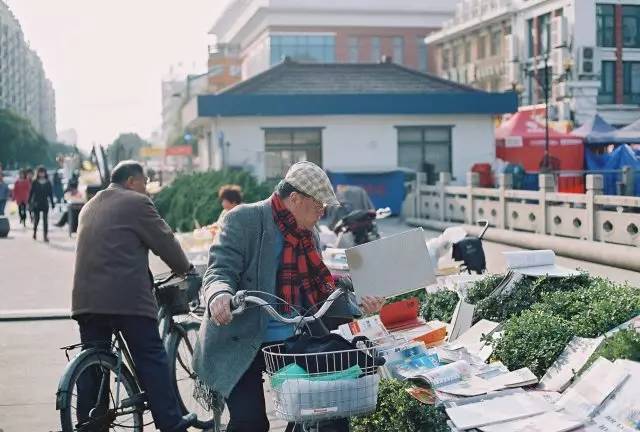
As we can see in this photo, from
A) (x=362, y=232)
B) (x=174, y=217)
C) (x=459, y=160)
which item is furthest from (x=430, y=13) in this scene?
(x=362, y=232)

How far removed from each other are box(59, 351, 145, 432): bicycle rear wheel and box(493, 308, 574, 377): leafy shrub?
7.30 ft

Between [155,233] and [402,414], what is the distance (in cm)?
174

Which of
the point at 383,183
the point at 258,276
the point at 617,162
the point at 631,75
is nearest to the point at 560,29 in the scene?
the point at 631,75

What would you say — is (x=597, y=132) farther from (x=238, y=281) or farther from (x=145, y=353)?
(x=238, y=281)

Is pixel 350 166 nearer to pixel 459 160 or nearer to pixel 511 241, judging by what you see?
pixel 459 160

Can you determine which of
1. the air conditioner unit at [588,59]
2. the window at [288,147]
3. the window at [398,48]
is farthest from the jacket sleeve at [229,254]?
the window at [398,48]

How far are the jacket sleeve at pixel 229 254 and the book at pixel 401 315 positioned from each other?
2816 millimetres

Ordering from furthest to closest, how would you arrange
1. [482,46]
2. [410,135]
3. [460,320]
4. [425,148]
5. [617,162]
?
[482,46] < [425,148] < [410,135] < [617,162] < [460,320]

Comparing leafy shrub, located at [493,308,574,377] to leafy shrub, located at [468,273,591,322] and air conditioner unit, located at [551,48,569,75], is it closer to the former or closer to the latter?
leafy shrub, located at [468,273,591,322]

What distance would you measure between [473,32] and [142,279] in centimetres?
7202

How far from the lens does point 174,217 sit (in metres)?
24.7

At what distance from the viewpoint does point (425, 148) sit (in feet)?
114

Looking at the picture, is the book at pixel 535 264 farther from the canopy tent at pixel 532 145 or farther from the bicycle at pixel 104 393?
the canopy tent at pixel 532 145

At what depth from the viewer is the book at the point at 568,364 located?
5.92 metres
